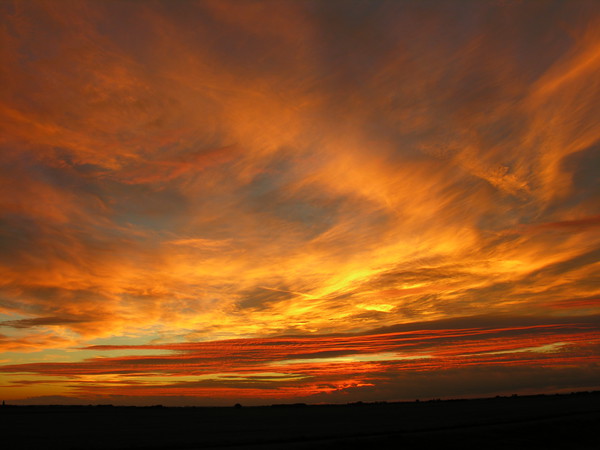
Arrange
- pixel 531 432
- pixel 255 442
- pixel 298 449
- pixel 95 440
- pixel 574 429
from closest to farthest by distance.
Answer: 1. pixel 298 449
2. pixel 255 442
3. pixel 95 440
4. pixel 531 432
5. pixel 574 429

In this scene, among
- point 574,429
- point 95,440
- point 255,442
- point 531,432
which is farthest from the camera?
point 574,429

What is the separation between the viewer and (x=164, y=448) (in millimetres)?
53312

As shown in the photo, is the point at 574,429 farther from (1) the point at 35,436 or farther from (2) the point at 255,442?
(1) the point at 35,436

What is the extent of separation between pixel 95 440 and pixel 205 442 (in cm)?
1671

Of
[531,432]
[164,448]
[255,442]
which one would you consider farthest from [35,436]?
[531,432]

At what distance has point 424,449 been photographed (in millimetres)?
54031

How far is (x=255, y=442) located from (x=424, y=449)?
67.5 feet

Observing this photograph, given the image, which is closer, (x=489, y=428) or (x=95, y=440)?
(x=95, y=440)

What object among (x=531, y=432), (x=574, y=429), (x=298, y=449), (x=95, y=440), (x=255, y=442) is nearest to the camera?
(x=298, y=449)

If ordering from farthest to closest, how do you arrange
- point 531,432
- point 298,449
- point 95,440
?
point 531,432 < point 95,440 < point 298,449

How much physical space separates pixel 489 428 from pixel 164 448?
160 feet

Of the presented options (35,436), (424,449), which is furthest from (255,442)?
(35,436)

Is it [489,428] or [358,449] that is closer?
[358,449]

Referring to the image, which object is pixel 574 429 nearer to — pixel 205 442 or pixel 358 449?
pixel 358 449
